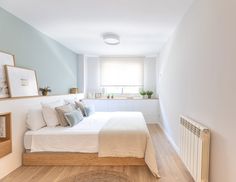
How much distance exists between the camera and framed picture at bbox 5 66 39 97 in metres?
2.95

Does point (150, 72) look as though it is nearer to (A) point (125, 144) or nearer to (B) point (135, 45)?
(B) point (135, 45)

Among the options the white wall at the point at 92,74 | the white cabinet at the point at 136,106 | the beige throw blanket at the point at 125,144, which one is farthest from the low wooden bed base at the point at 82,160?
the white wall at the point at 92,74

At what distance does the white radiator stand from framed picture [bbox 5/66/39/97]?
8.47 feet

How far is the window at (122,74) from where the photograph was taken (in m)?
6.78

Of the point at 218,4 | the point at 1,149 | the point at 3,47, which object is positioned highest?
the point at 218,4

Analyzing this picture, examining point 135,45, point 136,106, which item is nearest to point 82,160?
point 135,45

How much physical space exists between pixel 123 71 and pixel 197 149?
4954mm

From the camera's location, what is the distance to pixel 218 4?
184cm

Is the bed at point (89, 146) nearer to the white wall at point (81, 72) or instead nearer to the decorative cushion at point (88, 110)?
the decorative cushion at point (88, 110)

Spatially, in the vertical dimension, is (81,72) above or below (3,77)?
above

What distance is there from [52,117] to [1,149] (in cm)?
101

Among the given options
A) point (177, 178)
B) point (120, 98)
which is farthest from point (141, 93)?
point (177, 178)

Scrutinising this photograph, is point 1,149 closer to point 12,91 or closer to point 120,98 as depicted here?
point 12,91

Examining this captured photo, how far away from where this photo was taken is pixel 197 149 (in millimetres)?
2064
